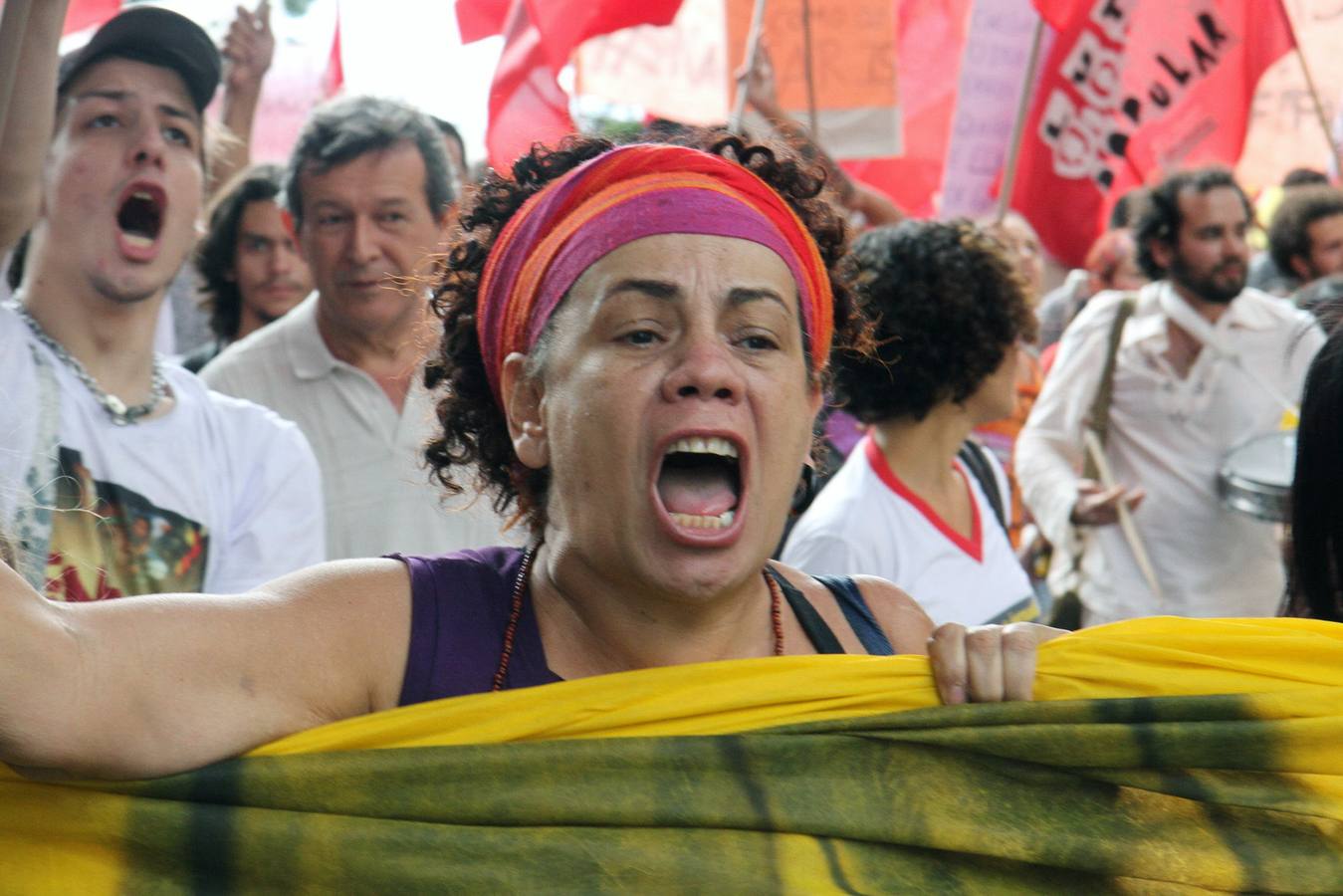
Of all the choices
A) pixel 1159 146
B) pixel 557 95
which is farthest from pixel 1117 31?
pixel 557 95

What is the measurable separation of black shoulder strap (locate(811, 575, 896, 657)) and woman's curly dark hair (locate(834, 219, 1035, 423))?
58.2 inches

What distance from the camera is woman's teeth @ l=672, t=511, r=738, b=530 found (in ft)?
6.49

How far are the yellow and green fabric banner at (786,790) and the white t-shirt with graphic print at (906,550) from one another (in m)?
1.48

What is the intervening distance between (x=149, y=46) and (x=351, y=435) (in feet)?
3.17

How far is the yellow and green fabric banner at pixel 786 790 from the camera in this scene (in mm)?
1737

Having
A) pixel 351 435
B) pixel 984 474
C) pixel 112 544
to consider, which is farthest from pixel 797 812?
pixel 984 474

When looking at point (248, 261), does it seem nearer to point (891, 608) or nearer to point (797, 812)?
point (891, 608)

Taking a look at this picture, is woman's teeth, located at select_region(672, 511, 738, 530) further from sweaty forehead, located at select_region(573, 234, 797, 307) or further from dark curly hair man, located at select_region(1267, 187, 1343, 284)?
dark curly hair man, located at select_region(1267, 187, 1343, 284)

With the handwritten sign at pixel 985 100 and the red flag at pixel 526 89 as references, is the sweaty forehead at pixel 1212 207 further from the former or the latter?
the red flag at pixel 526 89

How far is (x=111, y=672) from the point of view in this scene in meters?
1.66

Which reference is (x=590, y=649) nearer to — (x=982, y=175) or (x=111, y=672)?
(x=111, y=672)

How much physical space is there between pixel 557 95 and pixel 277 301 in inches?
46.3

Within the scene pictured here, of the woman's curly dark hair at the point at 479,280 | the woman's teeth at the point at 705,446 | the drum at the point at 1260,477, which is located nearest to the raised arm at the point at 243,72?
the drum at the point at 1260,477

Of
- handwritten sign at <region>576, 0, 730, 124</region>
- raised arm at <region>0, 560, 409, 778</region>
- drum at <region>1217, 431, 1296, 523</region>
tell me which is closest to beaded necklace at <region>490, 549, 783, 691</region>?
raised arm at <region>0, 560, 409, 778</region>
